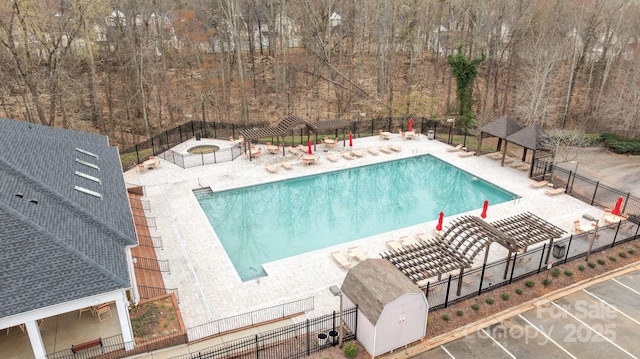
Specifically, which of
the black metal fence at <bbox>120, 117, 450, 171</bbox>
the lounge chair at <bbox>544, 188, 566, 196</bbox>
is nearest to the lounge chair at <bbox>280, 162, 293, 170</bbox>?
the black metal fence at <bbox>120, 117, 450, 171</bbox>

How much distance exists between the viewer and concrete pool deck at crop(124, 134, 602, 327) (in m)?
16.0

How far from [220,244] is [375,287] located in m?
9.65

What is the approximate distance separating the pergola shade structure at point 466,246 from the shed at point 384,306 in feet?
4.65

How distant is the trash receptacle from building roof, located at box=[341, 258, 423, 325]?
8.62m

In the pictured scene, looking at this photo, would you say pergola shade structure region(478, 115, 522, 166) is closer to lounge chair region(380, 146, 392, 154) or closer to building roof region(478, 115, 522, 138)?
building roof region(478, 115, 522, 138)

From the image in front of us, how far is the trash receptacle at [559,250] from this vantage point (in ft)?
58.1

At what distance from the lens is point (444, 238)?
53.7 ft

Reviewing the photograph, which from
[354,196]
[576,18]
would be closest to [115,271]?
[354,196]

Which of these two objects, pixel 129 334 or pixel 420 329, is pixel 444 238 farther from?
pixel 129 334

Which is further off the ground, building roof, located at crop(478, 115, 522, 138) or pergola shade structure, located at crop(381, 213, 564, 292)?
building roof, located at crop(478, 115, 522, 138)

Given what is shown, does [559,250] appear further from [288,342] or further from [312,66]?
[312,66]

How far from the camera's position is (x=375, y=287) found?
12883mm

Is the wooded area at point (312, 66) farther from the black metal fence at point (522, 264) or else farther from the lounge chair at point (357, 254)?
the lounge chair at point (357, 254)

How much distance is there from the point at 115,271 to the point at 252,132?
61.0ft
